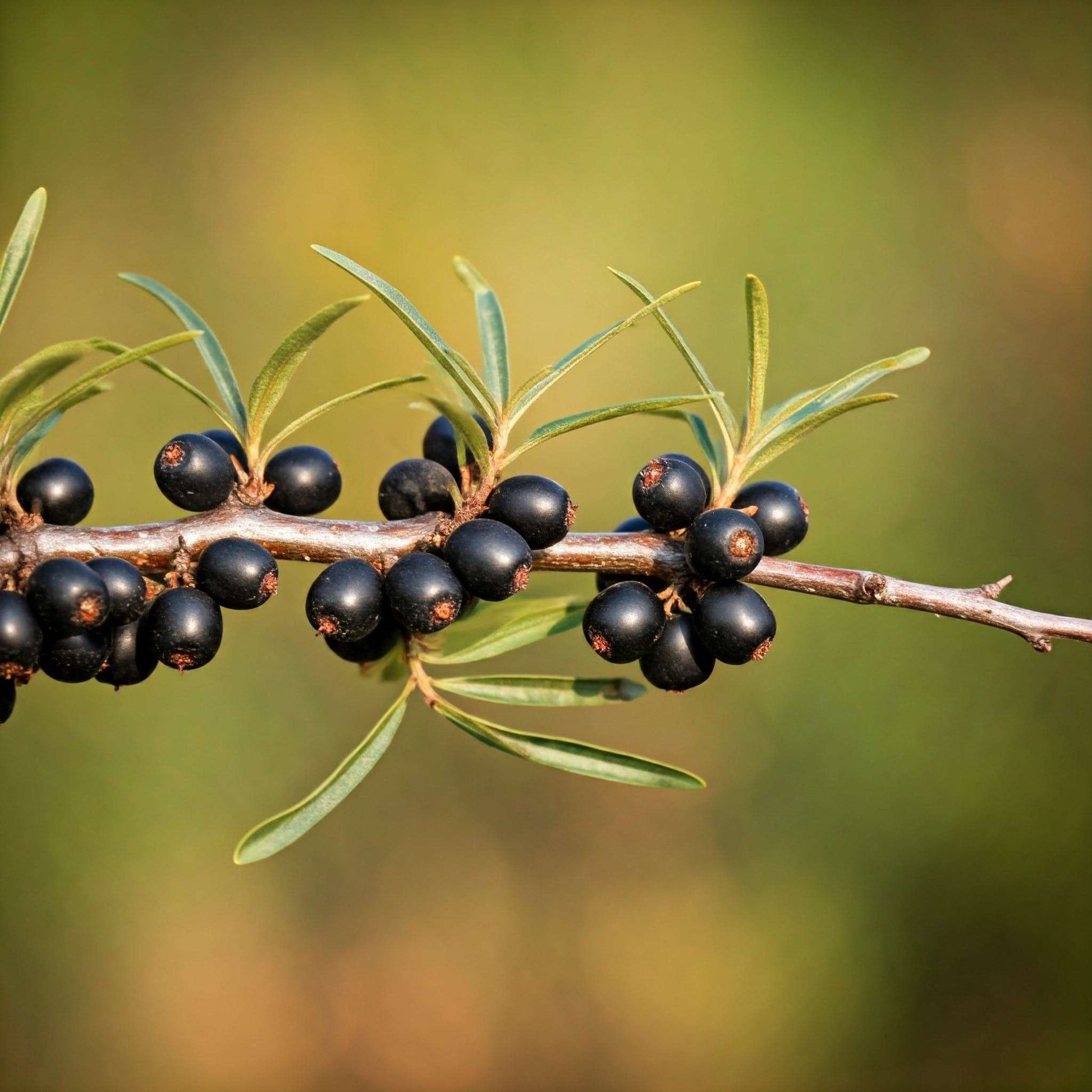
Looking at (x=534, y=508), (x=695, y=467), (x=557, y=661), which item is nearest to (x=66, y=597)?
(x=534, y=508)

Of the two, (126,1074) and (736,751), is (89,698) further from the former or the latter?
(736,751)

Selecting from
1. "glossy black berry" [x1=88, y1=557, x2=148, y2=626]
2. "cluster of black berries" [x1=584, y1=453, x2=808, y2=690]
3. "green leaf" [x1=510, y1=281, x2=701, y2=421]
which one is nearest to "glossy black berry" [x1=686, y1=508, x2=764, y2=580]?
"cluster of black berries" [x1=584, y1=453, x2=808, y2=690]

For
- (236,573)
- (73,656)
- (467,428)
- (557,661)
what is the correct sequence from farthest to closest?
(557,661), (467,428), (236,573), (73,656)

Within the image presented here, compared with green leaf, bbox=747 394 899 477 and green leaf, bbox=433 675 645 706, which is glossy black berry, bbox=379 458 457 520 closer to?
green leaf, bbox=433 675 645 706

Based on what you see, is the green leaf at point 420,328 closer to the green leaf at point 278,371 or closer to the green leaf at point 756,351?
the green leaf at point 278,371

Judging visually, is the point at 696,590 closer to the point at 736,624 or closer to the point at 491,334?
the point at 736,624
